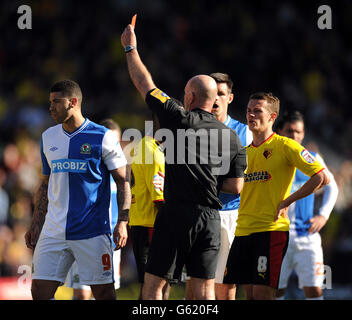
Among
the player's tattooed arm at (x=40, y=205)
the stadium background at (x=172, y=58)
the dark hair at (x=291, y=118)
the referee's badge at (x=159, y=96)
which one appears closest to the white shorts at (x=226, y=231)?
the dark hair at (x=291, y=118)

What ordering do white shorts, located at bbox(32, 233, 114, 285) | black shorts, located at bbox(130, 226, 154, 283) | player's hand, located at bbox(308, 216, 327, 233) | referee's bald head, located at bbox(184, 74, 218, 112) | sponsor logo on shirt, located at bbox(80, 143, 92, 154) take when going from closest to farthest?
referee's bald head, located at bbox(184, 74, 218, 112) → white shorts, located at bbox(32, 233, 114, 285) → sponsor logo on shirt, located at bbox(80, 143, 92, 154) → black shorts, located at bbox(130, 226, 154, 283) → player's hand, located at bbox(308, 216, 327, 233)

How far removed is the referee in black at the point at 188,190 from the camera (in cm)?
502

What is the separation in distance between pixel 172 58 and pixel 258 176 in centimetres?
1165

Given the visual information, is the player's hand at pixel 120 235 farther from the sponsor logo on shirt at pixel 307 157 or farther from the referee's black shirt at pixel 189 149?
the sponsor logo on shirt at pixel 307 157

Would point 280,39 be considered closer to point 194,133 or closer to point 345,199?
point 345,199

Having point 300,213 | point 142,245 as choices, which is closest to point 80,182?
point 142,245

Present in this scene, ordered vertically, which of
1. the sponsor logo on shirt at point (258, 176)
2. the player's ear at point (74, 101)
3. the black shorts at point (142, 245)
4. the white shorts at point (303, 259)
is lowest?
the white shorts at point (303, 259)

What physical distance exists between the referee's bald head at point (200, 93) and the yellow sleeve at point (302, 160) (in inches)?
53.4

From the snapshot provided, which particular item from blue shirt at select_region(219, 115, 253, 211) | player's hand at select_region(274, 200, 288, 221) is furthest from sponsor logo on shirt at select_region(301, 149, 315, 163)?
blue shirt at select_region(219, 115, 253, 211)

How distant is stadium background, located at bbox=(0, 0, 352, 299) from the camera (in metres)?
15.7

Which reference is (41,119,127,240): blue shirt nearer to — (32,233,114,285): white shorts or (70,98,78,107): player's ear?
(32,233,114,285): white shorts

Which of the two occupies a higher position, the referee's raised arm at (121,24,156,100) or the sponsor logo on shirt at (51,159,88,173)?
the referee's raised arm at (121,24,156,100)

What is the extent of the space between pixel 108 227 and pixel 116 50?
12.5 meters

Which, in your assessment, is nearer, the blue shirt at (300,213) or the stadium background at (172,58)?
the blue shirt at (300,213)
